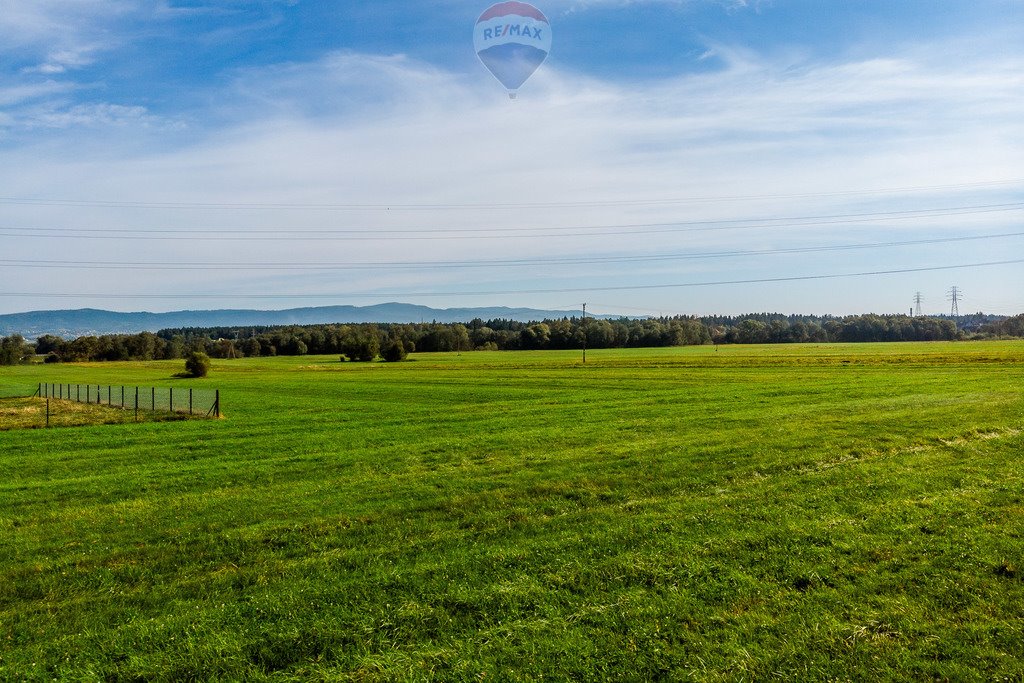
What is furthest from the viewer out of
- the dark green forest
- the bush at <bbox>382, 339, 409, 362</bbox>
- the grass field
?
the dark green forest

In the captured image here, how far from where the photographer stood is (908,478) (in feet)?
50.0

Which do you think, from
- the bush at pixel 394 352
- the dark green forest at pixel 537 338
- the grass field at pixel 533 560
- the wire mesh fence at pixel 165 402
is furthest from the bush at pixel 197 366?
the grass field at pixel 533 560

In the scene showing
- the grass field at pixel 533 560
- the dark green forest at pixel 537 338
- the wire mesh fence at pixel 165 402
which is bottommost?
the wire mesh fence at pixel 165 402

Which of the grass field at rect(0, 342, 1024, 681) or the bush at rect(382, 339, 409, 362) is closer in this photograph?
the grass field at rect(0, 342, 1024, 681)

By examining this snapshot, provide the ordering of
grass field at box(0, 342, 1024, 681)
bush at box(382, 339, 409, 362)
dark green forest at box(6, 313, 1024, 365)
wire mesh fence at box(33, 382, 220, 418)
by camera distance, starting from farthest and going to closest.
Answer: dark green forest at box(6, 313, 1024, 365) → bush at box(382, 339, 409, 362) → wire mesh fence at box(33, 382, 220, 418) → grass field at box(0, 342, 1024, 681)

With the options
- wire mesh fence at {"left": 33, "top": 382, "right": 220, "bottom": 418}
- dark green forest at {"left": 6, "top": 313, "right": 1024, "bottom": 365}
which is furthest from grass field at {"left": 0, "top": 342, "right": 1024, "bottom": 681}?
dark green forest at {"left": 6, "top": 313, "right": 1024, "bottom": 365}

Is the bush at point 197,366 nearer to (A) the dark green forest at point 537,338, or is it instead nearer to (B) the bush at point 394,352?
(B) the bush at point 394,352

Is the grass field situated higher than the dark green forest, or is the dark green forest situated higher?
the dark green forest

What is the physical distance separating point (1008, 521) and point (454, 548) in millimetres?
9195

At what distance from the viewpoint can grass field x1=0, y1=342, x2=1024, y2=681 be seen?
735 centimetres

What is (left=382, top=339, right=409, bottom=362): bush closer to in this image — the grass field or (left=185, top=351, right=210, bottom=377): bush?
(left=185, top=351, right=210, bottom=377): bush

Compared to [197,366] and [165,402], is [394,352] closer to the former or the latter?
[197,366]

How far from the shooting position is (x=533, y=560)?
34.0ft

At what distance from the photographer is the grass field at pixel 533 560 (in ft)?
24.1
